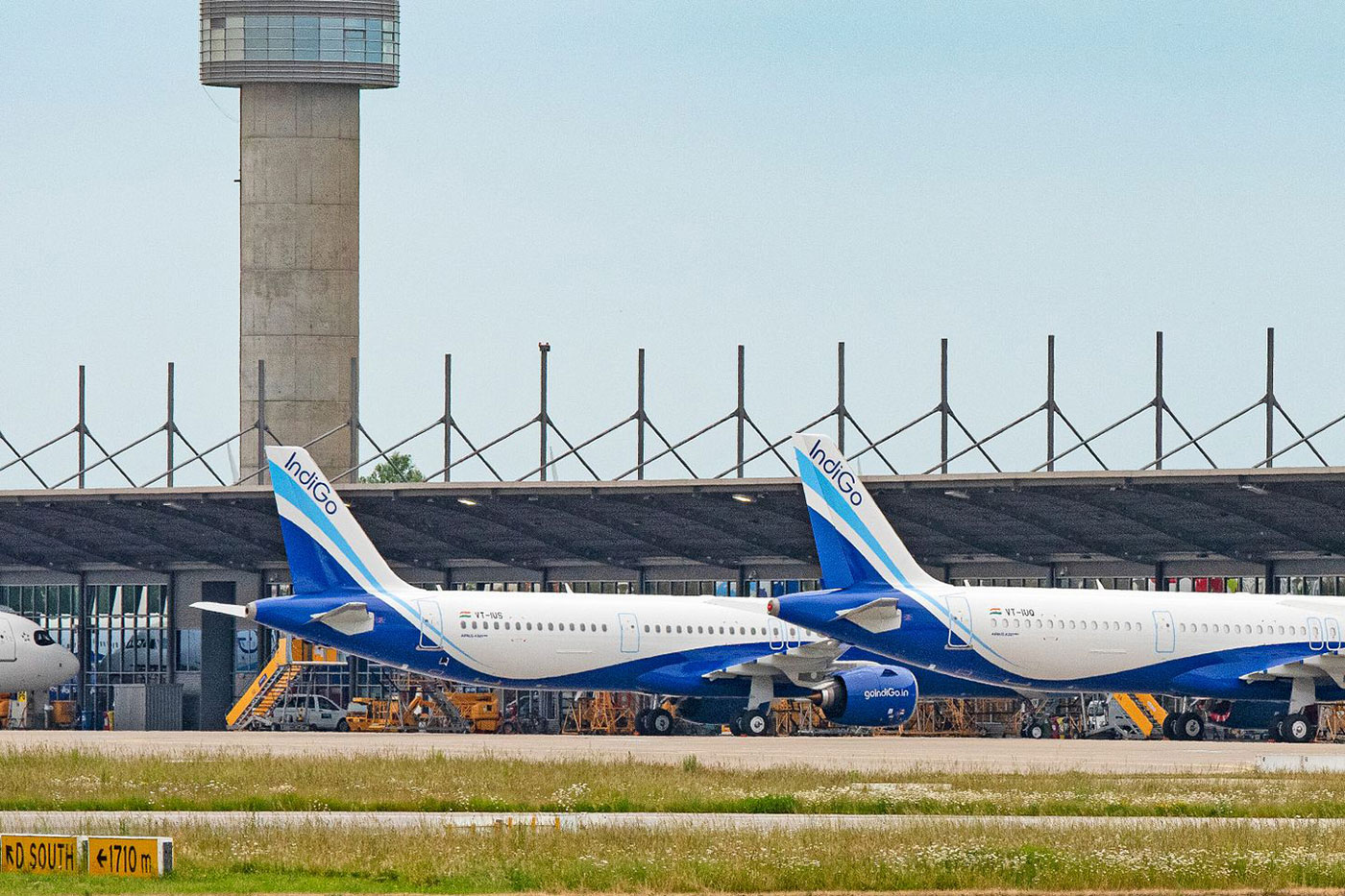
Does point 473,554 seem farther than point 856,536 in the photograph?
Yes

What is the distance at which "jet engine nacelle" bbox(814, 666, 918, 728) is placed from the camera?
55.2 metres

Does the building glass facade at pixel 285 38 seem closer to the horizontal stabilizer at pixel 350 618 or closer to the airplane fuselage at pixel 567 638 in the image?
the airplane fuselage at pixel 567 638

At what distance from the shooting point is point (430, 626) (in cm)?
5453

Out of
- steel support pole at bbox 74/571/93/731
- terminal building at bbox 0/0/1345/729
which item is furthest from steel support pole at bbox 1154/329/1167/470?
steel support pole at bbox 74/571/93/731

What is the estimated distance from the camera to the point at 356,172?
99125 millimetres

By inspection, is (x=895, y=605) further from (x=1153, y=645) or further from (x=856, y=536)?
(x=1153, y=645)

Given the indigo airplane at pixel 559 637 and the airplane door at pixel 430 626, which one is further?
the airplane door at pixel 430 626

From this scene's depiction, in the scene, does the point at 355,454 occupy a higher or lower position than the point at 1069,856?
higher

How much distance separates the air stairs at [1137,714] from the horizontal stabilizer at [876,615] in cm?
1863

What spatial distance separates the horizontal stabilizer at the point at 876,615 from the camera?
Result: 5141 centimetres

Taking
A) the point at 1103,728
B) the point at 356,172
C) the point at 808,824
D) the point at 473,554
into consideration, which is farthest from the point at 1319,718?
the point at 356,172

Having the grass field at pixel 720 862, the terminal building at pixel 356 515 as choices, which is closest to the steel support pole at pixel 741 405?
the terminal building at pixel 356 515

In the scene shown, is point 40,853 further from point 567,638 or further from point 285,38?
point 285,38

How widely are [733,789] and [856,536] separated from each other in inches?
754
